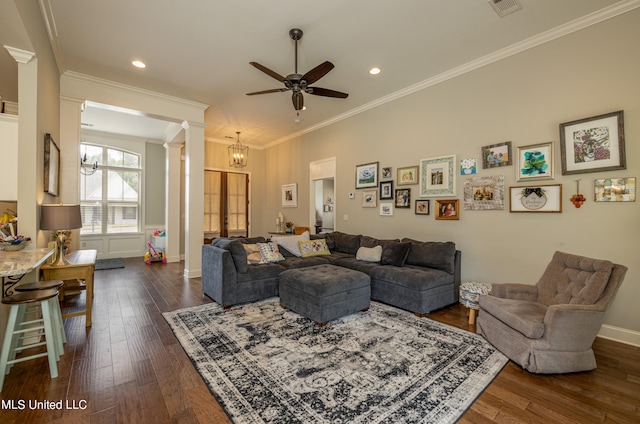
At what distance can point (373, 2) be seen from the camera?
2664 mm

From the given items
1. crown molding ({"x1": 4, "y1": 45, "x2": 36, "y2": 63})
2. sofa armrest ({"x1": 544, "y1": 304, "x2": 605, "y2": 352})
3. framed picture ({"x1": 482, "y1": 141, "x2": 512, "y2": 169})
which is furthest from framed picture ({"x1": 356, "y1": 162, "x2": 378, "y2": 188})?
crown molding ({"x1": 4, "y1": 45, "x2": 36, "y2": 63})

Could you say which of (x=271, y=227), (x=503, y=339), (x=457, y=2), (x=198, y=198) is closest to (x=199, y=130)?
(x=198, y=198)

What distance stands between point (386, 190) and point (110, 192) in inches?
281

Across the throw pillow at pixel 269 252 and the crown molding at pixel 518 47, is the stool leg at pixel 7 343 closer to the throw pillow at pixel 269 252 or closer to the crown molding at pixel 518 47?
the throw pillow at pixel 269 252

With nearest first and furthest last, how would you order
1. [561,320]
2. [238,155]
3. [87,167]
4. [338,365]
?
[561,320] < [338,365] < [87,167] < [238,155]

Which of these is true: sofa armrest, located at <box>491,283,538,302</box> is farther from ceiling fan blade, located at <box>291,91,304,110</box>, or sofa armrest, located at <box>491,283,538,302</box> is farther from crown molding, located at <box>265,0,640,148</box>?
ceiling fan blade, located at <box>291,91,304,110</box>

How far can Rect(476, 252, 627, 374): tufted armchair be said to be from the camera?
2.15m

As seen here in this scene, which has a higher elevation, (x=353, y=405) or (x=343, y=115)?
(x=343, y=115)

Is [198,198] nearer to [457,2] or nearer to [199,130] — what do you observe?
[199,130]

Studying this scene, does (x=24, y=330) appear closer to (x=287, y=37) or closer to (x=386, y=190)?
(x=287, y=37)

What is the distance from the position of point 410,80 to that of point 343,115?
1.73m

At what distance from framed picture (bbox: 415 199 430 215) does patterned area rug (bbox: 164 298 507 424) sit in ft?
5.66

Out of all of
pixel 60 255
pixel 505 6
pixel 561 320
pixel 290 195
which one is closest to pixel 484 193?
pixel 561 320

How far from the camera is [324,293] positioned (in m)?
3.04
